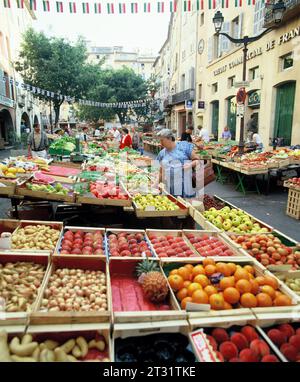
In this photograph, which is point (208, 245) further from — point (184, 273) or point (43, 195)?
point (43, 195)

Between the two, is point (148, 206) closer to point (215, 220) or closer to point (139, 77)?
point (215, 220)

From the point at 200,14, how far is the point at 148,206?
22.3 metres

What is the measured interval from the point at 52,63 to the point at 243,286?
22.3 m

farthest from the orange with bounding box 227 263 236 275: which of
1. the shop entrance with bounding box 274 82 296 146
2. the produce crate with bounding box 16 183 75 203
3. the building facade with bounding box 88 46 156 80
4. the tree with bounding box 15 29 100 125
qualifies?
the building facade with bounding box 88 46 156 80

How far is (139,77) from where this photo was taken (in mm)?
37906

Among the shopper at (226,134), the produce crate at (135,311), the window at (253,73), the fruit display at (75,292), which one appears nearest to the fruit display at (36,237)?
the fruit display at (75,292)

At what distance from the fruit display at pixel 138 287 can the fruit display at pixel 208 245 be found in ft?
2.26

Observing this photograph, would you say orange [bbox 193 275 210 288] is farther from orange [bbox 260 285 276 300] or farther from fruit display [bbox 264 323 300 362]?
fruit display [bbox 264 323 300 362]

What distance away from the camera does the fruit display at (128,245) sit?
10.8 ft

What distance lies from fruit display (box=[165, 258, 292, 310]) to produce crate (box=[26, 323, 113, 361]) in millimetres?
664

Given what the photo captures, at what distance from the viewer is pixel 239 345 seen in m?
2.06

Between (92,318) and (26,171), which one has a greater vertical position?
(26,171)

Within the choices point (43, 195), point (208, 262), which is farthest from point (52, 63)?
point (208, 262)
